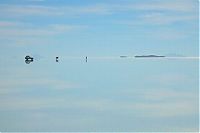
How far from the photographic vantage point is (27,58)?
51375 millimetres
